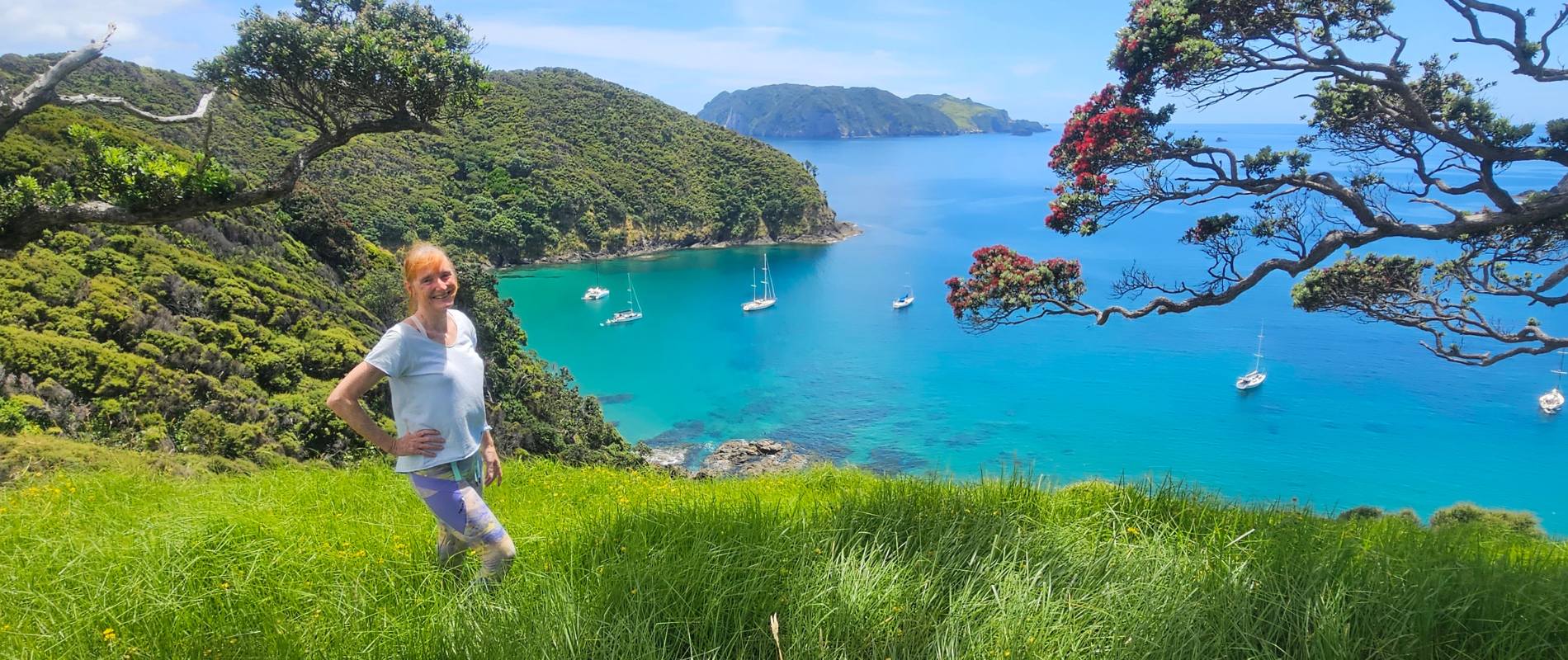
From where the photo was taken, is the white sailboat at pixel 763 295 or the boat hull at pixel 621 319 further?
the white sailboat at pixel 763 295

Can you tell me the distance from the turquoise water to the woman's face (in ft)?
43.7

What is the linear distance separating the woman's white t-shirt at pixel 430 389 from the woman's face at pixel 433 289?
10 centimetres

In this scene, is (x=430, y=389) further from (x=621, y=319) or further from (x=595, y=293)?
(x=595, y=293)

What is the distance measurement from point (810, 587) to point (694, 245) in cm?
7154

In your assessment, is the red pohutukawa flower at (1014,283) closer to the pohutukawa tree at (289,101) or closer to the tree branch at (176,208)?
the pohutukawa tree at (289,101)

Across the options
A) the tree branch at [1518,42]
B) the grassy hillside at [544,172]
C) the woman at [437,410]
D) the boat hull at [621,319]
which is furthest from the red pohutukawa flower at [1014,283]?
the boat hull at [621,319]

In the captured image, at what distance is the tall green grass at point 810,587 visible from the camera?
79.8 inches

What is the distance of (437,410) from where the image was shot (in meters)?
2.45

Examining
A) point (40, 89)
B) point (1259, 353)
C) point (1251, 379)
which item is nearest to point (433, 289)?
point (40, 89)

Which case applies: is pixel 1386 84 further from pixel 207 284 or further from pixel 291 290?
pixel 291 290

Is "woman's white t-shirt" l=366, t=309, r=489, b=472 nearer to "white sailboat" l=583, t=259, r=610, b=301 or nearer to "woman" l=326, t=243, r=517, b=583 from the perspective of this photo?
"woman" l=326, t=243, r=517, b=583

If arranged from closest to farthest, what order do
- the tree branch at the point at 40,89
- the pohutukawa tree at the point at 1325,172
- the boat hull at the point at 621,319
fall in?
the tree branch at the point at 40,89
the pohutukawa tree at the point at 1325,172
the boat hull at the point at 621,319

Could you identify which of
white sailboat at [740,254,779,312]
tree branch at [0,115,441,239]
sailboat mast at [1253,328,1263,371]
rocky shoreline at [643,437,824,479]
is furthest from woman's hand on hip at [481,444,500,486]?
white sailboat at [740,254,779,312]

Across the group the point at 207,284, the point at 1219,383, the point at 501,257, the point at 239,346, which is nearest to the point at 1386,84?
the point at 239,346
